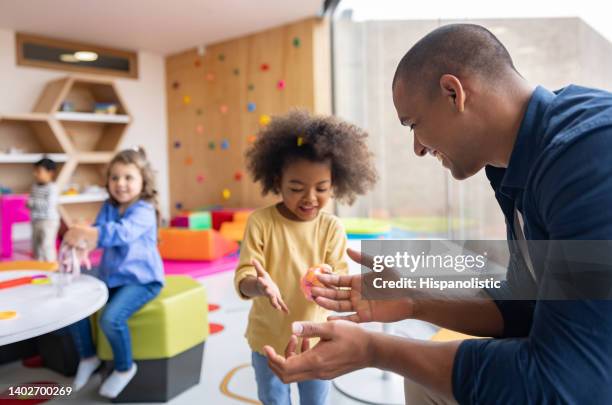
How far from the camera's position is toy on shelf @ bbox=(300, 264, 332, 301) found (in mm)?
1409

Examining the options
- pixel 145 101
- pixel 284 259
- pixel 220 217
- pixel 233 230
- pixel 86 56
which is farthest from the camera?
pixel 145 101

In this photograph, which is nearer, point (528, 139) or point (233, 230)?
point (528, 139)

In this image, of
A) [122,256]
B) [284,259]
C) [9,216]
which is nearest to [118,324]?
[122,256]

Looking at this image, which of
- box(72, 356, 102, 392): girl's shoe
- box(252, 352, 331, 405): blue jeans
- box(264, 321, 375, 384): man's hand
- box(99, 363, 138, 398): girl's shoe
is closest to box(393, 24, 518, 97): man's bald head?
box(264, 321, 375, 384): man's hand

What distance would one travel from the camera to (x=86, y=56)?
21.4 ft

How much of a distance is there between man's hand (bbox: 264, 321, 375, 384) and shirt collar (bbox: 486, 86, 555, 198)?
401 mm

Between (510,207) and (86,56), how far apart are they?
21.9 feet

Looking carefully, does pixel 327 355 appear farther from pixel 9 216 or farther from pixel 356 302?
pixel 9 216

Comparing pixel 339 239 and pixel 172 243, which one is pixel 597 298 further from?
pixel 172 243

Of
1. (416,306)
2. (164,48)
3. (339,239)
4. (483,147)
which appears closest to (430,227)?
(339,239)

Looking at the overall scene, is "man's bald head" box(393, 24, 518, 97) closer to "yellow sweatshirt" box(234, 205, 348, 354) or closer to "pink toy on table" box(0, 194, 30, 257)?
"yellow sweatshirt" box(234, 205, 348, 354)

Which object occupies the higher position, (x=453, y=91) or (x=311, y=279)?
(x=453, y=91)

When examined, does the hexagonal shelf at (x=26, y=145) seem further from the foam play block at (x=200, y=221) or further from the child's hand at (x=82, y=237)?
the child's hand at (x=82, y=237)

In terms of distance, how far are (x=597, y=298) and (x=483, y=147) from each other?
342mm
